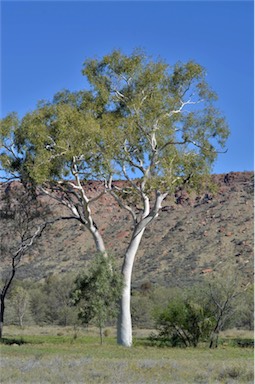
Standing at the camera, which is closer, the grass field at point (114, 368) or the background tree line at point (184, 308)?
the grass field at point (114, 368)

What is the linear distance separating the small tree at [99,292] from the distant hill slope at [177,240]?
28424mm

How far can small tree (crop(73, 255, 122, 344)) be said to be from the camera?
24828mm

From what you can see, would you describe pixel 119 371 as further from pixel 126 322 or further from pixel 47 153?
pixel 47 153

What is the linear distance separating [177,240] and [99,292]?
42.7 m

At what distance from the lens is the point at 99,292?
24.8m

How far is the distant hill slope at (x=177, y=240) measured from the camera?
196 ft

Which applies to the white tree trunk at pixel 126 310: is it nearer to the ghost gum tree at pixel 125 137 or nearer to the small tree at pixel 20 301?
the ghost gum tree at pixel 125 137

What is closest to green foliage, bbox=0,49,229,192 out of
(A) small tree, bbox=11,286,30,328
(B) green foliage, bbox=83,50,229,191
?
(B) green foliage, bbox=83,50,229,191

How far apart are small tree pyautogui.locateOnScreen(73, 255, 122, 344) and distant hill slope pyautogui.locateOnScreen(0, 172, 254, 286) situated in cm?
2842

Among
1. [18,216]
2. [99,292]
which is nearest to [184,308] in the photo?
[99,292]

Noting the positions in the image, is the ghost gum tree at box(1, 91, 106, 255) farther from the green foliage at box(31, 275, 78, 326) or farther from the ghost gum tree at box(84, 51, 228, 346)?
the green foliage at box(31, 275, 78, 326)

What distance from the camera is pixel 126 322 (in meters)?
25.5

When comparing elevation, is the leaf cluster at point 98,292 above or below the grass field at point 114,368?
above

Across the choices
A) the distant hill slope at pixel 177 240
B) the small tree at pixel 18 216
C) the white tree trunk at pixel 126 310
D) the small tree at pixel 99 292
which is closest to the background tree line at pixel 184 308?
the small tree at pixel 99 292
